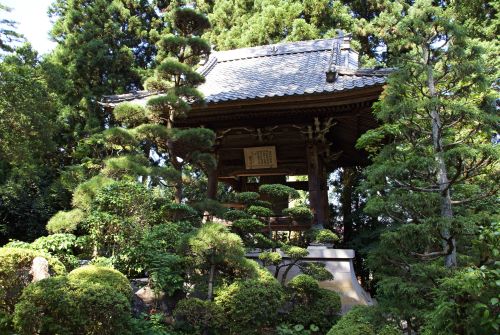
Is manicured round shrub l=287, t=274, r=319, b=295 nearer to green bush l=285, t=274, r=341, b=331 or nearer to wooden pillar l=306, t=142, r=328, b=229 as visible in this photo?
green bush l=285, t=274, r=341, b=331

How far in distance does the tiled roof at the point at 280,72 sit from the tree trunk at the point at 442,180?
250 cm

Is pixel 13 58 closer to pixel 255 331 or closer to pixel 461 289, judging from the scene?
pixel 255 331

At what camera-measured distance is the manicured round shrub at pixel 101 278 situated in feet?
12.9

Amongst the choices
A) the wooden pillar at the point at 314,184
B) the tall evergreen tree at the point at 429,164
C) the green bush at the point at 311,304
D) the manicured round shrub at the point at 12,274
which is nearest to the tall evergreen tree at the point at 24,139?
the manicured round shrub at the point at 12,274

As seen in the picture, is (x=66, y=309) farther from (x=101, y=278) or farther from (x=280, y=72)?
(x=280, y=72)

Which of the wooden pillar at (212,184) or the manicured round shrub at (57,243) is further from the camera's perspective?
the wooden pillar at (212,184)

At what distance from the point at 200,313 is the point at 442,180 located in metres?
3.11

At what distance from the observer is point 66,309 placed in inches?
141

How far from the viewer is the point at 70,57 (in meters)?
15.2

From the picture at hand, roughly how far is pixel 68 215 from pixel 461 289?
539 cm

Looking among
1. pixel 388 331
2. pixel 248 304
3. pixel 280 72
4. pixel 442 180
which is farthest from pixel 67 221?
pixel 280 72

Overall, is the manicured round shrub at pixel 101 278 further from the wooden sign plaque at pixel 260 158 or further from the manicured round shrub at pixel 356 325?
the wooden sign plaque at pixel 260 158

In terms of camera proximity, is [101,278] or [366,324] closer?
[366,324]

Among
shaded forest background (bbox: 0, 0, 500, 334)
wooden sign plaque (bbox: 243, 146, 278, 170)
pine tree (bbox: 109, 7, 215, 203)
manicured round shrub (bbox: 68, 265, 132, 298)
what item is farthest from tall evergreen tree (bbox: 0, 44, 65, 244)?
manicured round shrub (bbox: 68, 265, 132, 298)
